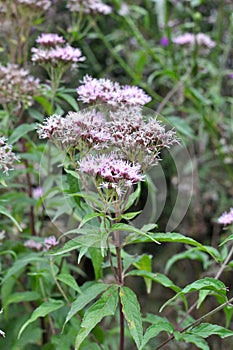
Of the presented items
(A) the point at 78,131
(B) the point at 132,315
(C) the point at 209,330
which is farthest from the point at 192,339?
(A) the point at 78,131

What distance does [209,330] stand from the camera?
89 cm

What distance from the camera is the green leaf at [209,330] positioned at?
2.84 ft

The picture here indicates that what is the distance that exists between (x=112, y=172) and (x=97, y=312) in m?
0.23

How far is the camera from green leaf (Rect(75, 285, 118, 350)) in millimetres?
808

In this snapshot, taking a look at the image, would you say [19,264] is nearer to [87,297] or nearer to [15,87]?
[87,297]

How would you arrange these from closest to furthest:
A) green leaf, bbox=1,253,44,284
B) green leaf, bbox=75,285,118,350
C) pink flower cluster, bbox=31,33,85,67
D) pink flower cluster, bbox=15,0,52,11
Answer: green leaf, bbox=75,285,118,350 → green leaf, bbox=1,253,44,284 → pink flower cluster, bbox=31,33,85,67 → pink flower cluster, bbox=15,0,52,11

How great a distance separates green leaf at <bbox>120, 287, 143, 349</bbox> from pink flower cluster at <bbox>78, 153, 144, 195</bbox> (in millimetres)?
180

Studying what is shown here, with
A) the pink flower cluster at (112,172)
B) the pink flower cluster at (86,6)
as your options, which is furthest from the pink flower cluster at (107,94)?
the pink flower cluster at (86,6)

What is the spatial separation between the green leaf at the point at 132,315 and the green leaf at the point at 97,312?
0.02 metres

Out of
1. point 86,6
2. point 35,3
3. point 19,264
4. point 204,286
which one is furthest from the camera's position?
point 86,6

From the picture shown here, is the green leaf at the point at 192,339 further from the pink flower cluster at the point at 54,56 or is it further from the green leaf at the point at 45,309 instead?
the pink flower cluster at the point at 54,56

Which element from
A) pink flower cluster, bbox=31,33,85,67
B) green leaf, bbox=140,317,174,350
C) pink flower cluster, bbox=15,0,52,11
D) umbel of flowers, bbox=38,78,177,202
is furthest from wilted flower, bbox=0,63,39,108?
green leaf, bbox=140,317,174,350

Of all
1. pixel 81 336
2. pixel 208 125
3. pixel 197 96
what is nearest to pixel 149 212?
pixel 81 336

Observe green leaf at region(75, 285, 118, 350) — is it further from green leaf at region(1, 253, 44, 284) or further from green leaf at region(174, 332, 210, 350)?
green leaf at region(1, 253, 44, 284)
